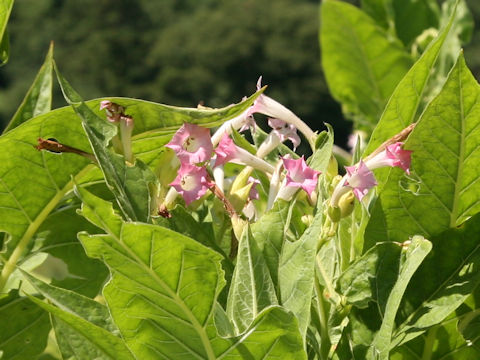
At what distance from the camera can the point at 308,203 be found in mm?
1244

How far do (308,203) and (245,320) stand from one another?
0.88ft

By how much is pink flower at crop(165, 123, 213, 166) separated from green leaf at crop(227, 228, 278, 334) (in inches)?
6.3

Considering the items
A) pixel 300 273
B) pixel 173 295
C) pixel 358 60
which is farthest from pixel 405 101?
pixel 358 60

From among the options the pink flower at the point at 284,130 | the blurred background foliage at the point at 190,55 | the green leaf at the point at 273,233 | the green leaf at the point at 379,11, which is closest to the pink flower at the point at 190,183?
the green leaf at the point at 273,233

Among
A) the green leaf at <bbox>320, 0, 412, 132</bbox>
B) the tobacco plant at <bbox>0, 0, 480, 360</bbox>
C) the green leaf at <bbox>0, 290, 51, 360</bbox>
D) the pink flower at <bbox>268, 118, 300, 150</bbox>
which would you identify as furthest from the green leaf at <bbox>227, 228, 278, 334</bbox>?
the green leaf at <bbox>320, 0, 412, 132</bbox>

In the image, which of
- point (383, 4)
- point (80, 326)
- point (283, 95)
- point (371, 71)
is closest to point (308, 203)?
point (80, 326)

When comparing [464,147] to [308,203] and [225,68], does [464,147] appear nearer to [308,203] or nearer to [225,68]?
[308,203]

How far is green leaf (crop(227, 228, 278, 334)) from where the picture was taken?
39.5 inches

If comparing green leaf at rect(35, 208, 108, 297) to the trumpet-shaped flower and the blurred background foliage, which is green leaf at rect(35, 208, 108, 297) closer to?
the trumpet-shaped flower

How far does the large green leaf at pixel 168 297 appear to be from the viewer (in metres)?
0.90

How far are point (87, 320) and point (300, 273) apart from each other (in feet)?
0.86

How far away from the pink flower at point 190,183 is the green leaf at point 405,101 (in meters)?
0.29

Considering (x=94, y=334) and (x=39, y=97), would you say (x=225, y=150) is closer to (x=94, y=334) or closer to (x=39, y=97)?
(x=94, y=334)

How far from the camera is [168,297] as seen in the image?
962 millimetres
